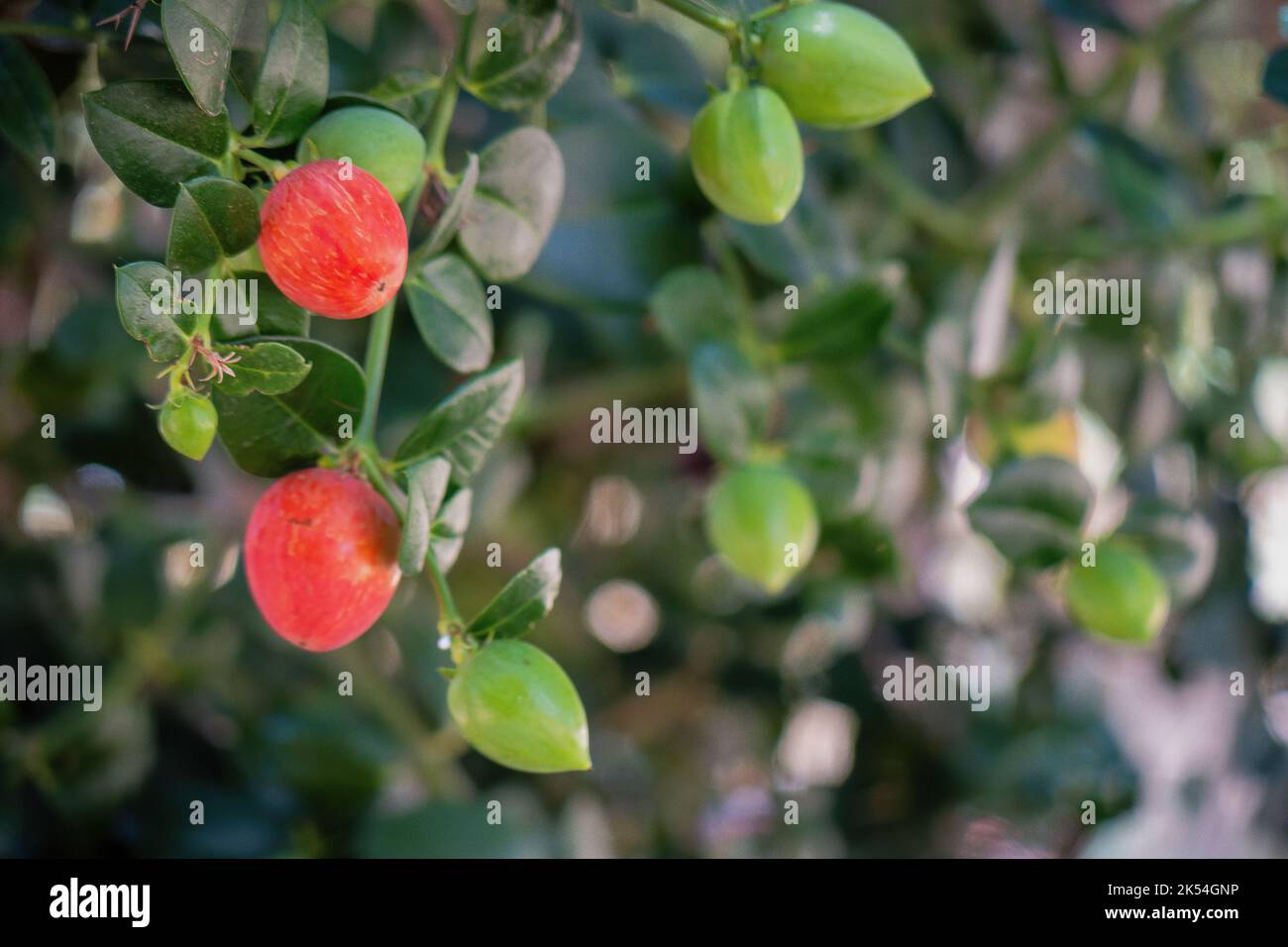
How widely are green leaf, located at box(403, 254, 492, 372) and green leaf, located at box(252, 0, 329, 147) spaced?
64mm

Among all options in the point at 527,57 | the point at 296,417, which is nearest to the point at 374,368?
the point at 296,417

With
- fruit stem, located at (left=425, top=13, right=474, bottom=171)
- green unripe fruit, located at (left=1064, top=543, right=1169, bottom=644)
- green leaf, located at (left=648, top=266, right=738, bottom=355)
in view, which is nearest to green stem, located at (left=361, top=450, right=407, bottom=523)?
fruit stem, located at (left=425, top=13, right=474, bottom=171)

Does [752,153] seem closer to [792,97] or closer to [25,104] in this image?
[792,97]

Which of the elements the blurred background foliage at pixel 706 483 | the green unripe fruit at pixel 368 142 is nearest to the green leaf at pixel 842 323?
the blurred background foliage at pixel 706 483

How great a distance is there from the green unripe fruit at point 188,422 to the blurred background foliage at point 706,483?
0.58 feet

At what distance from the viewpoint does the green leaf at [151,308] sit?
28cm

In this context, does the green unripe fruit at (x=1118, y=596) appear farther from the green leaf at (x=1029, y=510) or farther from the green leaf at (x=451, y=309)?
the green leaf at (x=451, y=309)

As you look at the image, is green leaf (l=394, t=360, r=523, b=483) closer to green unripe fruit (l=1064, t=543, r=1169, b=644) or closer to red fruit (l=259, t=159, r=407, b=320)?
red fruit (l=259, t=159, r=407, b=320)

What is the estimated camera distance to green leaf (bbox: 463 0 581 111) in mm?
388

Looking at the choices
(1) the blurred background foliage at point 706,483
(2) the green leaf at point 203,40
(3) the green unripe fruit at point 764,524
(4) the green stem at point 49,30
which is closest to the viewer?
(2) the green leaf at point 203,40

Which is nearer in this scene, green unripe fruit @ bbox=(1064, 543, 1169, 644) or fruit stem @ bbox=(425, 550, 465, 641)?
fruit stem @ bbox=(425, 550, 465, 641)

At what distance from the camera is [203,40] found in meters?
0.28

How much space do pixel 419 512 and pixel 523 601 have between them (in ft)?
0.16
